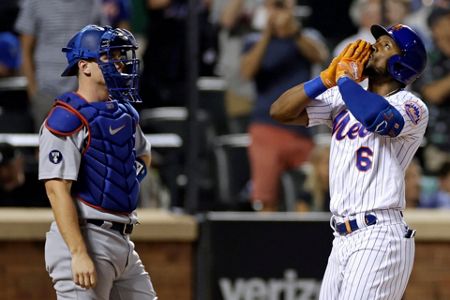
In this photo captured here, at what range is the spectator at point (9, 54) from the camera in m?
7.20

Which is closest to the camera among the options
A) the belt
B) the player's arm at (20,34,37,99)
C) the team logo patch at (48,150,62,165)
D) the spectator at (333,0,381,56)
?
the spectator at (333,0,381,56)

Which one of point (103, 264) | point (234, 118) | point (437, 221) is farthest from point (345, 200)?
point (234, 118)

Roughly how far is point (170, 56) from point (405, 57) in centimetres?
314

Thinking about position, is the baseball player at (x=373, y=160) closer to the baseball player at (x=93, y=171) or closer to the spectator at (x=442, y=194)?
the baseball player at (x=93, y=171)

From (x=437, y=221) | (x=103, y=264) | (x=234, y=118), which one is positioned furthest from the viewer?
(x=234, y=118)

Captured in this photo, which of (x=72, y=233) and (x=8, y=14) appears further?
(x=8, y=14)

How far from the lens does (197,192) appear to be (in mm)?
6711

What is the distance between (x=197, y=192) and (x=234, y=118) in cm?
69

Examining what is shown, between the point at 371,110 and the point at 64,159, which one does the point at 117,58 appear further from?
the point at 371,110

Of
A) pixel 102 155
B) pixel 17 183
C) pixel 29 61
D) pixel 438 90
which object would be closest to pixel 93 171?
pixel 102 155

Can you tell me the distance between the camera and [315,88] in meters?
4.51

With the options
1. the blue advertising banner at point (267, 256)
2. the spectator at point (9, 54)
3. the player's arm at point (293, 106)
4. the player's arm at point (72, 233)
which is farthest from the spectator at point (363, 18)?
the player's arm at point (72, 233)

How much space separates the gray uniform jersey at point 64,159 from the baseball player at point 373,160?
3.21 feet

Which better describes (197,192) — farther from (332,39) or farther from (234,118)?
(332,39)
